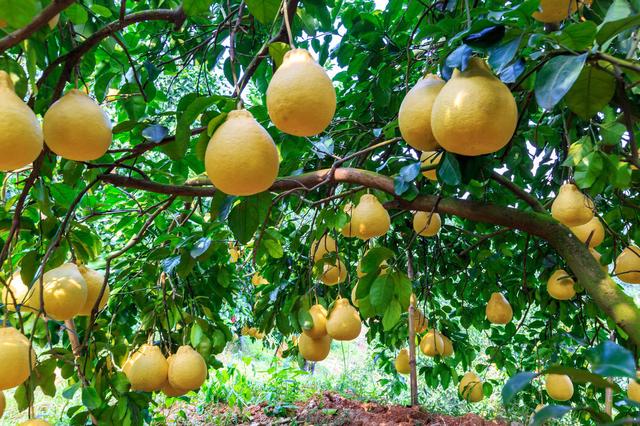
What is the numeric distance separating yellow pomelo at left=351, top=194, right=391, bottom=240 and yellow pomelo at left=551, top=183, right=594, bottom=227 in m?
0.53

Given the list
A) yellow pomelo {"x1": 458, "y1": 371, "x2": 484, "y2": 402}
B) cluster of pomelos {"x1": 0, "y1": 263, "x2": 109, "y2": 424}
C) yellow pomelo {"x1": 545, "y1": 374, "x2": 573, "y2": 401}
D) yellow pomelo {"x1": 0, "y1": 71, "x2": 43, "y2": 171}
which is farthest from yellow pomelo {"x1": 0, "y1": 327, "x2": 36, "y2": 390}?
yellow pomelo {"x1": 458, "y1": 371, "x2": 484, "y2": 402}

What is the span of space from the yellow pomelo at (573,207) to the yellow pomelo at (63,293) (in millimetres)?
1315

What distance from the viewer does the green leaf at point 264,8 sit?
2.39ft

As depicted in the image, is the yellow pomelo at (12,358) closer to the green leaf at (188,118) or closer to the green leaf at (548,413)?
the green leaf at (188,118)

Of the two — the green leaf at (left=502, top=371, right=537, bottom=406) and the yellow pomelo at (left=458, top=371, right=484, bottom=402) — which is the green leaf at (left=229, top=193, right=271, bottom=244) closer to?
the green leaf at (left=502, top=371, right=537, bottom=406)

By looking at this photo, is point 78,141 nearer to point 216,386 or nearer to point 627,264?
point 627,264

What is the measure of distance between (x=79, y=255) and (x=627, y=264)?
5.76 ft

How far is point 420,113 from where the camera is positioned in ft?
2.60

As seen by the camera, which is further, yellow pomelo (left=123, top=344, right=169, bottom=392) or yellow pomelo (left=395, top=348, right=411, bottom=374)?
yellow pomelo (left=395, top=348, right=411, bottom=374)

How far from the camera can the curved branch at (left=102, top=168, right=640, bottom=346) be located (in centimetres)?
101

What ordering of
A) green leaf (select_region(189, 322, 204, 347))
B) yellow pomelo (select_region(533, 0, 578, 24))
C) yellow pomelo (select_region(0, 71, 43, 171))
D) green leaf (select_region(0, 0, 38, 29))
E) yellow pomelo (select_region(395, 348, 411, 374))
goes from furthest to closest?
yellow pomelo (select_region(395, 348, 411, 374))
green leaf (select_region(189, 322, 204, 347))
yellow pomelo (select_region(533, 0, 578, 24))
yellow pomelo (select_region(0, 71, 43, 171))
green leaf (select_region(0, 0, 38, 29))

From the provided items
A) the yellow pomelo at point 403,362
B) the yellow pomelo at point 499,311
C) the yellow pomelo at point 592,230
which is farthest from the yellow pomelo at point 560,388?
the yellow pomelo at point 592,230

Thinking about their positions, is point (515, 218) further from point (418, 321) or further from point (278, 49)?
point (418, 321)

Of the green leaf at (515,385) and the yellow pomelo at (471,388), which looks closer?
the green leaf at (515,385)
